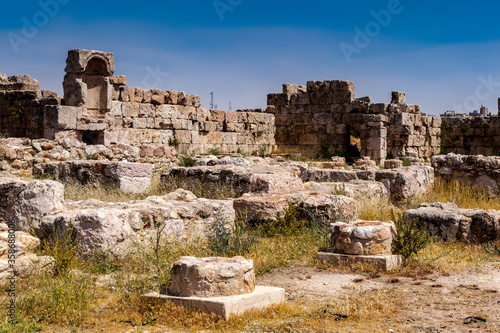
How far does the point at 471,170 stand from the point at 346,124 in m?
9.41

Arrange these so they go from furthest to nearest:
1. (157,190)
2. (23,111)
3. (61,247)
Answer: (23,111), (157,190), (61,247)

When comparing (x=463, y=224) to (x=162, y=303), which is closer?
(x=162, y=303)

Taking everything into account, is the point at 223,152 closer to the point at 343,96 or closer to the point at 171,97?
the point at 171,97

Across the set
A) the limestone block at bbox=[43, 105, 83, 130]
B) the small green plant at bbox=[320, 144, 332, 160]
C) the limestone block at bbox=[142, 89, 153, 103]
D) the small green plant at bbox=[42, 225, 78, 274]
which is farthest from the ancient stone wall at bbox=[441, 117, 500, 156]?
the small green plant at bbox=[42, 225, 78, 274]

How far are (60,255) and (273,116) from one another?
1651 cm

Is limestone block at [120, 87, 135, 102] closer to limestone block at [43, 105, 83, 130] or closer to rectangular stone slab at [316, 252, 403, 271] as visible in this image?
limestone block at [43, 105, 83, 130]

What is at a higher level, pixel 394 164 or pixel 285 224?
pixel 394 164

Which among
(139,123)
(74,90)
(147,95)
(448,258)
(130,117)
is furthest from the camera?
(147,95)

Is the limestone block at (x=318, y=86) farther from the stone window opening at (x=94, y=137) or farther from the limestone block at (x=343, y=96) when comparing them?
the stone window opening at (x=94, y=137)

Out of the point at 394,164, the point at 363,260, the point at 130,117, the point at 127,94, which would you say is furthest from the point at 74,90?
the point at 363,260

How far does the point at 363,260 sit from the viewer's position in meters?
5.61

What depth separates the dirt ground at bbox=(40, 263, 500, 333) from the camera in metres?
3.96

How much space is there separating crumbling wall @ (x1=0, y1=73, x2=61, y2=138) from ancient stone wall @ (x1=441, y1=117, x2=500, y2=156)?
1561cm

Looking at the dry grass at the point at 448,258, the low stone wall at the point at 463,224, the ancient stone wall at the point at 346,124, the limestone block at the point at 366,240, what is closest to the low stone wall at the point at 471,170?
the low stone wall at the point at 463,224
